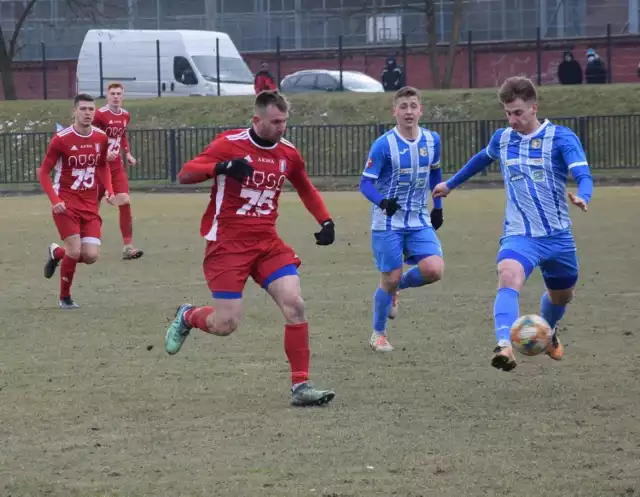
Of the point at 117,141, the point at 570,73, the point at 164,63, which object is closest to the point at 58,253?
the point at 117,141

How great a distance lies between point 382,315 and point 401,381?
134cm

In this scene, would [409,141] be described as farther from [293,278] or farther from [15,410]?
[15,410]

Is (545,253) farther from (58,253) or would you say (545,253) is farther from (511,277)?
(58,253)

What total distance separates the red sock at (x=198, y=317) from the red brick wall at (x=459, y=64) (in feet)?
111

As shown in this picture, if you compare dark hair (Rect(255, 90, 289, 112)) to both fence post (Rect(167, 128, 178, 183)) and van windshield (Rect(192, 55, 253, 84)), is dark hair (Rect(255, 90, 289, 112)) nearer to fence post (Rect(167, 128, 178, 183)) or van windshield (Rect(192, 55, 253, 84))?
fence post (Rect(167, 128, 178, 183))

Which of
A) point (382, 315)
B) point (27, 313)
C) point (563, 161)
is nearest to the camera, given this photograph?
point (563, 161)

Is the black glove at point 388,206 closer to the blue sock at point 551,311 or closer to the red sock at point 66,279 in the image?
the blue sock at point 551,311

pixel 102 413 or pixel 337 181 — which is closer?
pixel 102 413

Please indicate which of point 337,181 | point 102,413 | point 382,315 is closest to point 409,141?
point 382,315

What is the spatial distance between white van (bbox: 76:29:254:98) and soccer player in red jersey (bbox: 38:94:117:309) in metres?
25.6

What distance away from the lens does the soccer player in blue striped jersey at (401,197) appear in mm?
9422

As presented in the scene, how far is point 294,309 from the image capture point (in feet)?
25.0

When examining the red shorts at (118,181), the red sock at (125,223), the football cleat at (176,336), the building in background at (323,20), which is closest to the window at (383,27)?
the building in background at (323,20)

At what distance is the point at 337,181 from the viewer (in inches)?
1141
